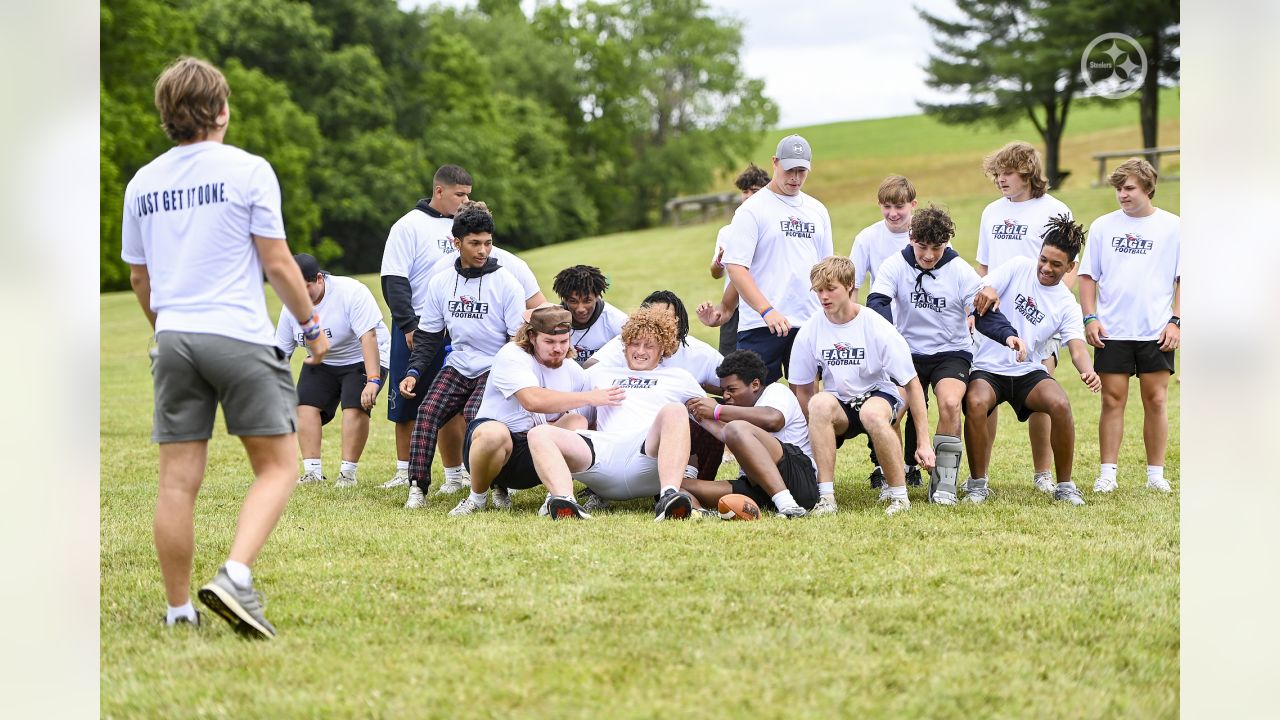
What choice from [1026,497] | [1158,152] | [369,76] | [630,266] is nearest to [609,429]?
[1026,497]

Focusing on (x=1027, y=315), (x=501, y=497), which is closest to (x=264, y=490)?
(x=501, y=497)

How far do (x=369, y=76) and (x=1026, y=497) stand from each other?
4039 centimetres

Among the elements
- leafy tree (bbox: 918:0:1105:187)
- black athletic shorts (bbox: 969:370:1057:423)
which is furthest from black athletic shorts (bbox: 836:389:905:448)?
leafy tree (bbox: 918:0:1105:187)

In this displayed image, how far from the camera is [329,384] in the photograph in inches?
348

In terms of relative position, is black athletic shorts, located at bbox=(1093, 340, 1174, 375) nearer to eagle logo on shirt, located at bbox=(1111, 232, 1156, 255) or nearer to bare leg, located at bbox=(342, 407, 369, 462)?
eagle logo on shirt, located at bbox=(1111, 232, 1156, 255)

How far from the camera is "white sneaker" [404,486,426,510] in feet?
24.3

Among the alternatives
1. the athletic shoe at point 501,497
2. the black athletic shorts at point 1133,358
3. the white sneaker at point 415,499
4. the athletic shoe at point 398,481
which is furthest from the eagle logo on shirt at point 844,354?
the athletic shoe at point 398,481

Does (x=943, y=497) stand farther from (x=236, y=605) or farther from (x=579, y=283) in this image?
(x=236, y=605)

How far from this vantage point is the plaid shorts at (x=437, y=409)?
753 cm

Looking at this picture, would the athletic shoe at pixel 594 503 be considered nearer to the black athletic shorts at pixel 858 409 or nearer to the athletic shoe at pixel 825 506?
the athletic shoe at pixel 825 506

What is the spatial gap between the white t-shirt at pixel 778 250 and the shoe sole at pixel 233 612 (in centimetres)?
421

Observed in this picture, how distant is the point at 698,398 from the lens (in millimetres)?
6953
